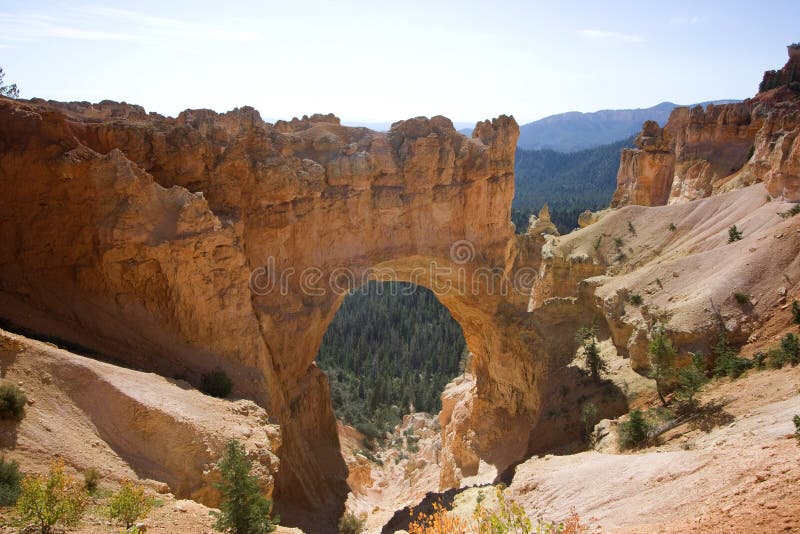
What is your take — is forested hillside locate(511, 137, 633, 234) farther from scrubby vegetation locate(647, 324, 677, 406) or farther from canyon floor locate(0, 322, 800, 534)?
canyon floor locate(0, 322, 800, 534)

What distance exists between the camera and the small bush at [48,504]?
7980mm

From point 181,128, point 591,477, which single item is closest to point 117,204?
point 181,128

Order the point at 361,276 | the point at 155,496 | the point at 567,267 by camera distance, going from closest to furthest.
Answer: the point at 155,496
the point at 361,276
the point at 567,267

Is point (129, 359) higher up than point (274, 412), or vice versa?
point (129, 359)

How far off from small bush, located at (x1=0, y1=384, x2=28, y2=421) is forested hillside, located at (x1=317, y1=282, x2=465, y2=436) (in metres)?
28.2

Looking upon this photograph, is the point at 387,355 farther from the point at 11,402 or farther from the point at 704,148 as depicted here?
the point at 11,402

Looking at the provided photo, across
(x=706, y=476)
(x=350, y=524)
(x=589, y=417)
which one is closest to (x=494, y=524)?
(x=706, y=476)

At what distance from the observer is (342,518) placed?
73.5 ft

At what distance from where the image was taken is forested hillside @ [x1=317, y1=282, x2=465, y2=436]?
1797 inches

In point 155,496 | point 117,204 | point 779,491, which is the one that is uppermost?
point 117,204

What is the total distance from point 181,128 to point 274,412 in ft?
37.0

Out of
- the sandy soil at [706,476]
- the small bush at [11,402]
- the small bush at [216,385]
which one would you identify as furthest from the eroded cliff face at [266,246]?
the sandy soil at [706,476]

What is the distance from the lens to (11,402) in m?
10.3

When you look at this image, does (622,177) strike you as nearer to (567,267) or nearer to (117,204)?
(567,267)
